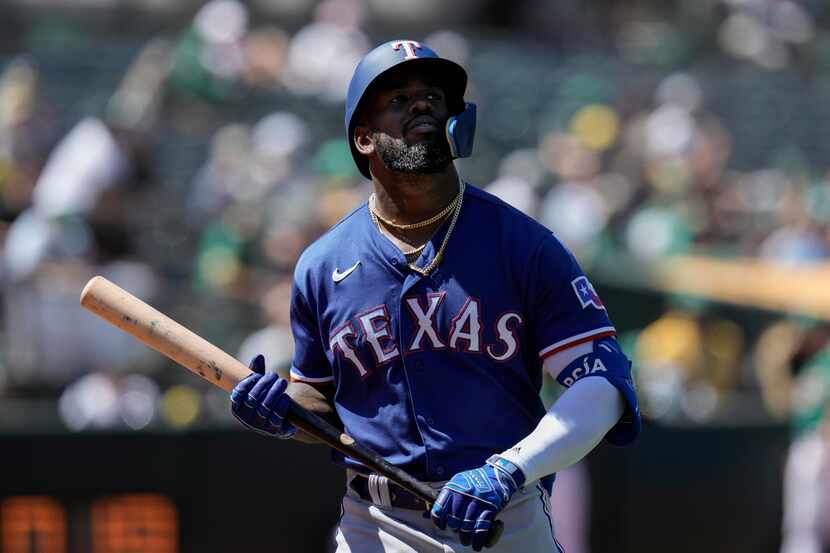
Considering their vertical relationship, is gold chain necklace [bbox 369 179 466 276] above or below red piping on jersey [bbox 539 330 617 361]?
above

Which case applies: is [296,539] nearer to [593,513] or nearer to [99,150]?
[593,513]

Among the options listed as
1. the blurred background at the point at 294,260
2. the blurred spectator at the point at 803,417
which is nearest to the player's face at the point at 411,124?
the blurred background at the point at 294,260

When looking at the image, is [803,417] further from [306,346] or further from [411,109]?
[411,109]

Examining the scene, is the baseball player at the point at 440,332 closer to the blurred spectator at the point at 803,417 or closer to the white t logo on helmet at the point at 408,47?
the white t logo on helmet at the point at 408,47

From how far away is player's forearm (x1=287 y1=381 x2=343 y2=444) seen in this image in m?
4.00

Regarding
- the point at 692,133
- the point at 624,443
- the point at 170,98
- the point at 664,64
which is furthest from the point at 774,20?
the point at 624,443

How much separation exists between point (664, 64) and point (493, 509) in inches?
513

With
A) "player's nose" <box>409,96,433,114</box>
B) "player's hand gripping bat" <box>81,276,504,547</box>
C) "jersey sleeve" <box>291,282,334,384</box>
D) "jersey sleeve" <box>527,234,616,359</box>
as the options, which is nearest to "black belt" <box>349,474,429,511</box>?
"player's hand gripping bat" <box>81,276,504,547</box>

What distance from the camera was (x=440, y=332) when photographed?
376cm

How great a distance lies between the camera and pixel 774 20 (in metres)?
16.2

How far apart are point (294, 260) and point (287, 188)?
133cm

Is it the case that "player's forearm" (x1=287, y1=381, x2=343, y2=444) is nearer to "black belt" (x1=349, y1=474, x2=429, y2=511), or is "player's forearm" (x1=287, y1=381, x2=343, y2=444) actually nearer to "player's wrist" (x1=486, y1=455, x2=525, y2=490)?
"black belt" (x1=349, y1=474, x2=429, y2=511)

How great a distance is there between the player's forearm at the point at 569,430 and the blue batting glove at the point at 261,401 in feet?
1.88

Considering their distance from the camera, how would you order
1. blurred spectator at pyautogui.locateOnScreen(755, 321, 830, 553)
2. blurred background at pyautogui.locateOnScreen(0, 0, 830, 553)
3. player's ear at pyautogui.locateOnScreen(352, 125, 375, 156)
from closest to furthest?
player's ear at pyautogui.locateOnScreen(352, 125, 375, 156)
blurred background at pyautogui.locateOnScreen(0, 0, 830, 553)
blurred spectator at pyautogui.locateOnScreen(755, 321, 830, 553)
